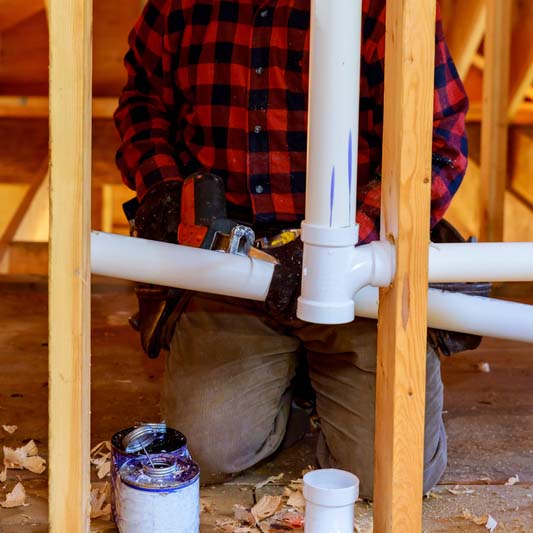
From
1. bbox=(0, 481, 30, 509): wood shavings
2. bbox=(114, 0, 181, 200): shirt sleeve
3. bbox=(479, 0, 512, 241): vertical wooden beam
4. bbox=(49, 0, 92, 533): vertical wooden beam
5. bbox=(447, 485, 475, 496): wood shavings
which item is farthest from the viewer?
bbox=(479, 0, 512, 241): vertical wooden beam

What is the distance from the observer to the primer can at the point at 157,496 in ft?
4.39

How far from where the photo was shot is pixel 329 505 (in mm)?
1261

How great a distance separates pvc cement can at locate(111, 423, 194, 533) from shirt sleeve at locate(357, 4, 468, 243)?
45cm

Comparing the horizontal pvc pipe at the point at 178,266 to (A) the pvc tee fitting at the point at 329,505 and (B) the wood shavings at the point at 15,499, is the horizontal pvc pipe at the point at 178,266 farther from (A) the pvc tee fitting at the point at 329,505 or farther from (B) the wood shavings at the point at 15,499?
(B) the wood shavings at the point at 15,499

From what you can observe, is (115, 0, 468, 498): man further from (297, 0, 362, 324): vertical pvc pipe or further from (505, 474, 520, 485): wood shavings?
(297, 0, 362, 324): vertical pvc pipe

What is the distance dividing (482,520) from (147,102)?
100 centimetres

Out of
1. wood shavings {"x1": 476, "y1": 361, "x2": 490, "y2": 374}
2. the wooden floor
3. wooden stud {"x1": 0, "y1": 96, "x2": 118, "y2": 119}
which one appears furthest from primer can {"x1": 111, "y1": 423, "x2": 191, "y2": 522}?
wooden stud {"x1": 0, "y1": 96, "x2": 118, "y2": 119}

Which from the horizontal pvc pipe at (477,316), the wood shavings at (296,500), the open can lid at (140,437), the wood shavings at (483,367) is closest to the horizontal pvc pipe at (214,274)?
the horizontal pvc pipe at (477,316)

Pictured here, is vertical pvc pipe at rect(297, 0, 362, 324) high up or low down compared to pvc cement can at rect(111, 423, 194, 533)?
up

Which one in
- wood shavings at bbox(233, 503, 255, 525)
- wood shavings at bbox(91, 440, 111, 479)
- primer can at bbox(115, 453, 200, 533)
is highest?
primer can at bbox(115, 453, 200, 533)

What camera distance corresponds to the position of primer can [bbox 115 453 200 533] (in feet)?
4.39

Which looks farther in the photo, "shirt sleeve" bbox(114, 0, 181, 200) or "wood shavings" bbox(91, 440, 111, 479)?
"shirt sleeve" bbox(114, 0, 181, 200)

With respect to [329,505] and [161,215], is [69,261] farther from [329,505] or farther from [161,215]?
[161,215]

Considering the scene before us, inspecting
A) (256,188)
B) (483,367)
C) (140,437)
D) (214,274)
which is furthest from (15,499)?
(483,367)
